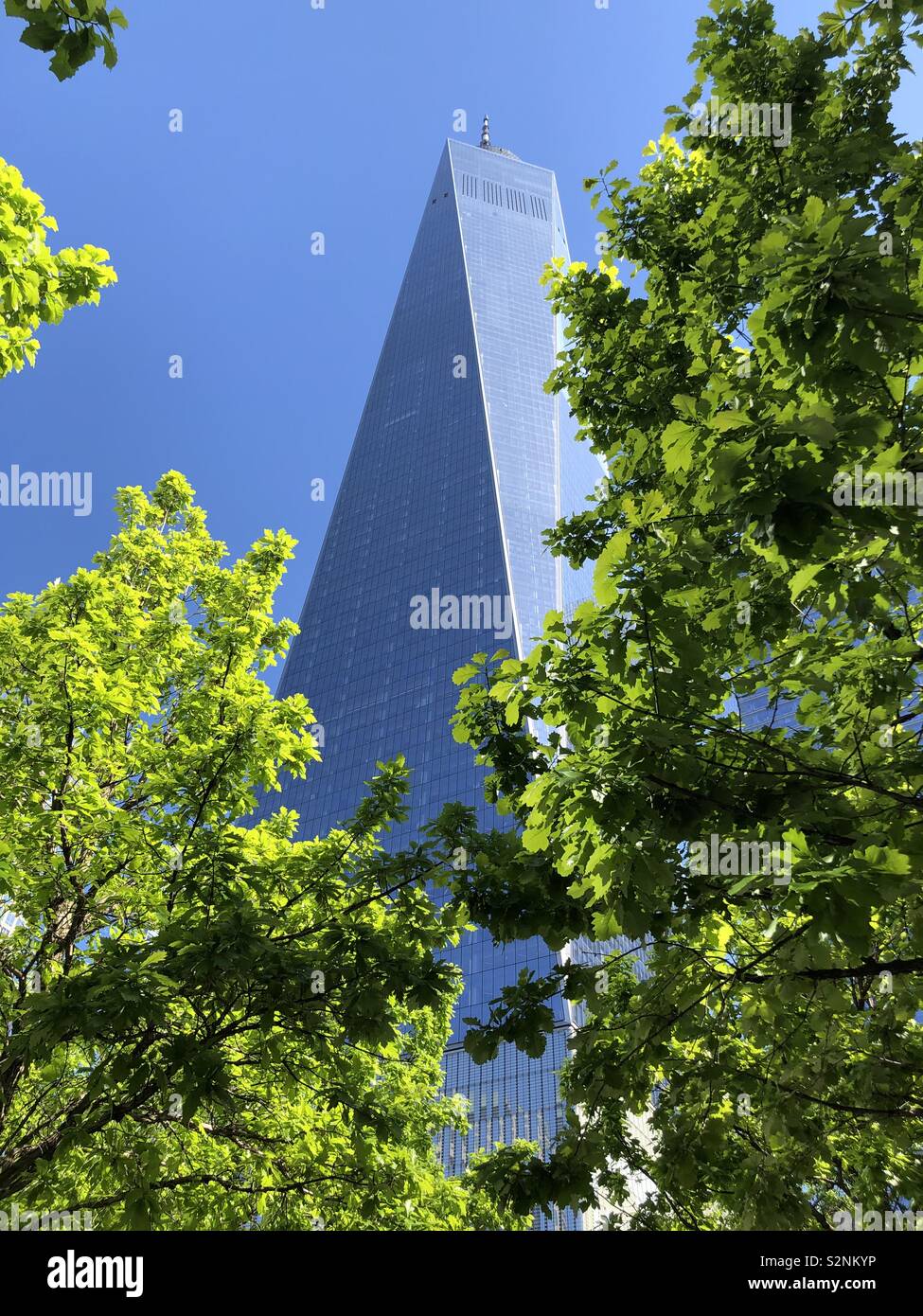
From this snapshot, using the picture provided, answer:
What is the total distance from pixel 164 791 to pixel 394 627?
369ft

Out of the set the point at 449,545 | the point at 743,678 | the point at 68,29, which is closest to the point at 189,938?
the point at 743,678

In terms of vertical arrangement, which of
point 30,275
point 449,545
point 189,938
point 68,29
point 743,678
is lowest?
point 189,938

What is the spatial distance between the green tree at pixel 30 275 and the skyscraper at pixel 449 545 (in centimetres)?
6929

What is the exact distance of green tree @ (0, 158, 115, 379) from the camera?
6.59m

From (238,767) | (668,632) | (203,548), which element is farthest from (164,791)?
(203,548)

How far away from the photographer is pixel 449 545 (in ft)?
398

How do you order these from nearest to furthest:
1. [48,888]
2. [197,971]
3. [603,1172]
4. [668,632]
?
1. [668,632]
2. [197,971]
3. [603,1172]
4. [48,888]

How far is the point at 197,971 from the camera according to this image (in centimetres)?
550

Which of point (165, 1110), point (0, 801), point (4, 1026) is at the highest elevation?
point (0, 801)

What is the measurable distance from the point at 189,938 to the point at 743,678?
460 centimetres

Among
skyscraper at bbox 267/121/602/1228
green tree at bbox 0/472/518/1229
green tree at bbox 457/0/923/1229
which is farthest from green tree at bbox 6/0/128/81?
skyscraper at bbox 267/121/602/1228

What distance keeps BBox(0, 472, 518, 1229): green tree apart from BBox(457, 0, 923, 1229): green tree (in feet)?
4.91

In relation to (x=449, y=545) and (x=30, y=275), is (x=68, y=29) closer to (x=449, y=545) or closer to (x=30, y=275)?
(x=30, y=275)

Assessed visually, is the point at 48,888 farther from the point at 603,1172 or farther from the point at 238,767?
the point at 603,1172
